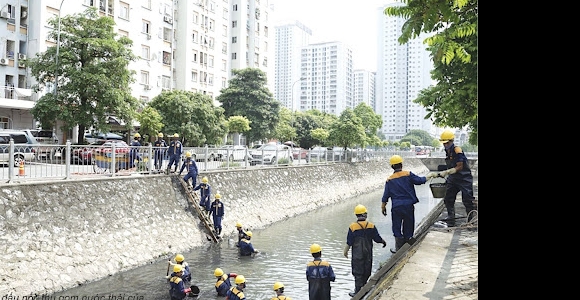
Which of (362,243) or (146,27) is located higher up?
(146,27)

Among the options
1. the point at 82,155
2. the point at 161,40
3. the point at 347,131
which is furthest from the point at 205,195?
the point at 161,40

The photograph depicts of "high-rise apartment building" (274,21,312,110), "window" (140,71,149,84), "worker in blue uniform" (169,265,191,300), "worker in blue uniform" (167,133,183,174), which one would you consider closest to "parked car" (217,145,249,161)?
"worker in blue uniform" (167,133,183,174)

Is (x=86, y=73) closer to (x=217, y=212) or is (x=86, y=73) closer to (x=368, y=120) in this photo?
(x=217, y=212)

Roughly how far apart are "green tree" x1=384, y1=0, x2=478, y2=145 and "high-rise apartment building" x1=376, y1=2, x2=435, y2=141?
85.6 metres

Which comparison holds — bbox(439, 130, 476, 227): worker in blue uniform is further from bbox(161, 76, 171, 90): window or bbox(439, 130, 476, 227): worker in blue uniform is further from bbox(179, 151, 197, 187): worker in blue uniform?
bbox(161, 76, 171, 90): window

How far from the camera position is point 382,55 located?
104250 mm

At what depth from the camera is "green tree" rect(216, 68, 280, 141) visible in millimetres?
41219

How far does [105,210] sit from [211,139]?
59.2 feet

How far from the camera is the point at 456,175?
372 inches

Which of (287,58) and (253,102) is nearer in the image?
(253,102)

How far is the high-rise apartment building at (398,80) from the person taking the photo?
97.5m

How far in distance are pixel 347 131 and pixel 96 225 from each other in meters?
28.9
